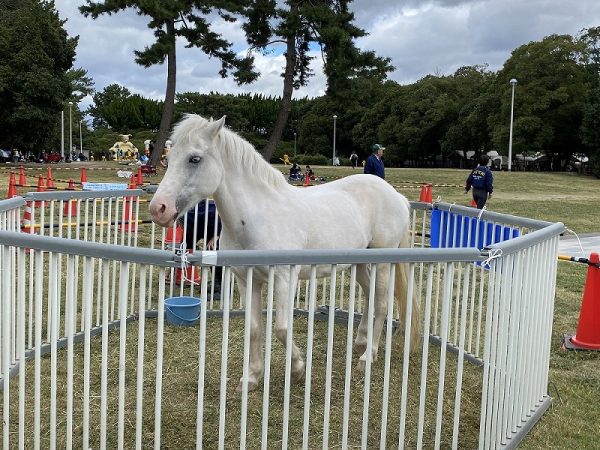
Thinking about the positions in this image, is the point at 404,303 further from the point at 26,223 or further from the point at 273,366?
the point at 26,223

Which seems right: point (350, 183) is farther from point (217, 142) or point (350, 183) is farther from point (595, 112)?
point (595, 112)

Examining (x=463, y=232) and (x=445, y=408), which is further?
(x=463, y=232)

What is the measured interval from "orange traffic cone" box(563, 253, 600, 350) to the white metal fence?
113 centimetres

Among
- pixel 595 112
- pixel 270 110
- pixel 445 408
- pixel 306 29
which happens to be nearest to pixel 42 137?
pixel 306 29

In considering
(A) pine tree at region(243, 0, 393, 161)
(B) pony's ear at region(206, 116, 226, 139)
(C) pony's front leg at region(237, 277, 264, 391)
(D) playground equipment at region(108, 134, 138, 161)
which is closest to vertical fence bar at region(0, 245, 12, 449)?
(B) pony's ear at region(206, 116, 226, 139)

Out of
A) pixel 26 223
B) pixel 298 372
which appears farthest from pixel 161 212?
pixel 26 223

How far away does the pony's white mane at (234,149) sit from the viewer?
394 cm

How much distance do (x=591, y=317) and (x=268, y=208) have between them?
3.51 meters

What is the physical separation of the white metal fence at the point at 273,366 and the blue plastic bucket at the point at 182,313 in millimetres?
246

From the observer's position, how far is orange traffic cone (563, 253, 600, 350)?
5.82 meters

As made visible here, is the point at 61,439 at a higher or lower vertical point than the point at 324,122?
lower

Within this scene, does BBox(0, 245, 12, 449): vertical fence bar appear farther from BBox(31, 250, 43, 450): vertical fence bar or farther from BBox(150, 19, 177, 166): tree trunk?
BBox(150, 19, 177, 166): tree trunk

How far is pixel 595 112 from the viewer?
47000 millimetres

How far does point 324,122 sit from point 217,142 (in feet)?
252
